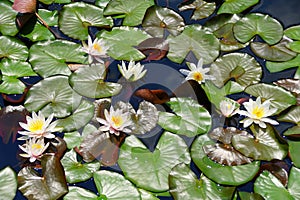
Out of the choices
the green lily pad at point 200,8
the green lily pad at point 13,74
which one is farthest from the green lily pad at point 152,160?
the green lily pad at point 200,8

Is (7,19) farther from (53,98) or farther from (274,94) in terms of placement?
(274,94)

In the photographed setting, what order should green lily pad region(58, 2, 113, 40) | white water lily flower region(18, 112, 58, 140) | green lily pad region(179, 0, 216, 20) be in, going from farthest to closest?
green lily pad region(179, 0, 216, 20) → green lily pad region(58, 2, 113, 40) → white water lily flower region(18, 112, 58, 140)

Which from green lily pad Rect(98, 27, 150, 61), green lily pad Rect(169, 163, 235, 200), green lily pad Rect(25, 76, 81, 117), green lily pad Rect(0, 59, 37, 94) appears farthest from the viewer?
green lily pad Rect(98, 27, 150, 61)

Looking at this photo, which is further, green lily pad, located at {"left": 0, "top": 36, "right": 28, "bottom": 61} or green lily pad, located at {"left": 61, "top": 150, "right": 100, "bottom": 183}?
green lily pad, located at {"left": 0, "top": 36, "right": 28, "bottom": 61}

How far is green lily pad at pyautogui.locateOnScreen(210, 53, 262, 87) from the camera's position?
172 cm

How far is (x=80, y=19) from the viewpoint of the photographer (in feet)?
6.45

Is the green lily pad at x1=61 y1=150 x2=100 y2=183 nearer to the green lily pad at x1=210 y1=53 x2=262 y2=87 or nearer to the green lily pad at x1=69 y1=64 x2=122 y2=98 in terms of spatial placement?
the green lily pad at x1=69 y1=64 x2=122 y2=98

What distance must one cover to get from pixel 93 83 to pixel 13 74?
35 cm

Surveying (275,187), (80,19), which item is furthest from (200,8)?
(275,187)

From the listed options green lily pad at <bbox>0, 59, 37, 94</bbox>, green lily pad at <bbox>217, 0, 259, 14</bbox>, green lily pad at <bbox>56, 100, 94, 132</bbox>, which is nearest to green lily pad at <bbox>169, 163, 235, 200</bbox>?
green lily pad at <bbox>56, 100, 94, 132</bbox>

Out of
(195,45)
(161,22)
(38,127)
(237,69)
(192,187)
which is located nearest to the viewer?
(192,187)

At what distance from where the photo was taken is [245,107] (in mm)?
1566

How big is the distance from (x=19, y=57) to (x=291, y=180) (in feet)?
3.95

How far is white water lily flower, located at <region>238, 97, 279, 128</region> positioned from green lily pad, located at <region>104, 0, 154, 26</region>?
0.72 m
